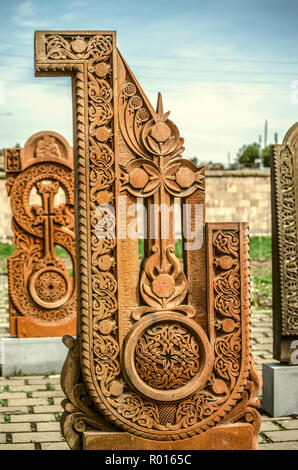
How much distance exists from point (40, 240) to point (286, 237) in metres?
2.74

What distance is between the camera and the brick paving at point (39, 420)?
4316 millimetres

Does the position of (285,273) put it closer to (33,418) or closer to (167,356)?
(167,356)

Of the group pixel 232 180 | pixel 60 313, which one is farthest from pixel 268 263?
pixel 60 313

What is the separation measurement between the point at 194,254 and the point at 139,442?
3.13 ft

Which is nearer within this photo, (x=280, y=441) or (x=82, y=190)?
(x=82, y=190)

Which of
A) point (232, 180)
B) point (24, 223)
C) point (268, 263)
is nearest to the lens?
point (24, 223)

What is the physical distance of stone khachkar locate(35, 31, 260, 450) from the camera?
3113mm

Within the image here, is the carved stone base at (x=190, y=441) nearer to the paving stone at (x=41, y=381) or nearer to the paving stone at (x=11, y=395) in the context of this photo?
the paving stone at (x=11, y=395)

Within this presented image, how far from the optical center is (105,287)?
10.3ft

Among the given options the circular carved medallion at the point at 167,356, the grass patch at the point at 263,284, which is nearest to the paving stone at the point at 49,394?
the circular carved medallion at the point at 167,356

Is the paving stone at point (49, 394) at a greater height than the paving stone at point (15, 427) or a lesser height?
lesser

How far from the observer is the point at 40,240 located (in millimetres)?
6613

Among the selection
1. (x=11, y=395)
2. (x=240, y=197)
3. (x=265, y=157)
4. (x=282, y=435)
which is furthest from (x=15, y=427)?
(x=265, y=157)
